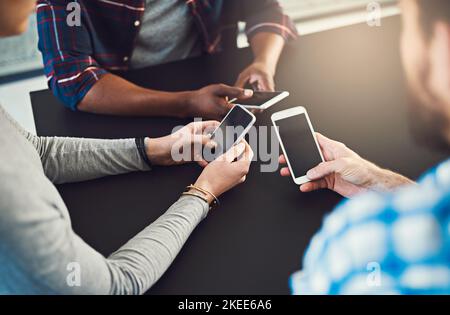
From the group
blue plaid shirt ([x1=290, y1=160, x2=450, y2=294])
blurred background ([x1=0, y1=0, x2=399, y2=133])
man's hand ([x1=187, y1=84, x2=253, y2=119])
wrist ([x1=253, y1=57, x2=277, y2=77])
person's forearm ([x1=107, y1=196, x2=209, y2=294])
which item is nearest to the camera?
blue plaid shirt ([x1=290, y1=160, x2=450, y2=294])

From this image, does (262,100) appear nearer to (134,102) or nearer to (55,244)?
(134,102)

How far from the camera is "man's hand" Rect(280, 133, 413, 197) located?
0.69 m

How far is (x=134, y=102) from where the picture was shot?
35.9 inches

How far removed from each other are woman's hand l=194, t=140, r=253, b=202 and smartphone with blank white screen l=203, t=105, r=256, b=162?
1.1 inches

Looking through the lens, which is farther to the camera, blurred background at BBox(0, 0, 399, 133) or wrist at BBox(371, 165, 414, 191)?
blurred background at BBox(0, 0, 399, 133)

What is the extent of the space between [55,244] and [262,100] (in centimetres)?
54

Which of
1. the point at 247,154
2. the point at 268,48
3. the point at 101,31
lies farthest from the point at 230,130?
the point at 101,31

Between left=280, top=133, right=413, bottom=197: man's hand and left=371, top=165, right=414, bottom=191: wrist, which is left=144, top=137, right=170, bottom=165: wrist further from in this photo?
left=371, top=165, right=414, bottom=191: wrist

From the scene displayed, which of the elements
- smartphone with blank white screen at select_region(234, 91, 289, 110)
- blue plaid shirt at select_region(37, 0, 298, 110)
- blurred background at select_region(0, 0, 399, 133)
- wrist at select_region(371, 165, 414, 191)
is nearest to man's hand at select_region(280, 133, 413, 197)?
wrist at select_region(371, 165, 414, 191)

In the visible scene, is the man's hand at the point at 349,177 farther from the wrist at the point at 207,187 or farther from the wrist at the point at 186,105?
the wrist at the point at 186,105

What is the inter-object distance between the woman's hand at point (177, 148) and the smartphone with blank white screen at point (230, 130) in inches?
0.5

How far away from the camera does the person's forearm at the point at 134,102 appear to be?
90 centimetres

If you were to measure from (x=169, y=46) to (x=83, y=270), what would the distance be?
783 mm

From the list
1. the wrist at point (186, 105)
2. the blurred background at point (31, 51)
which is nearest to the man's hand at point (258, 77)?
Answer: the wrist at point (186, 105)
